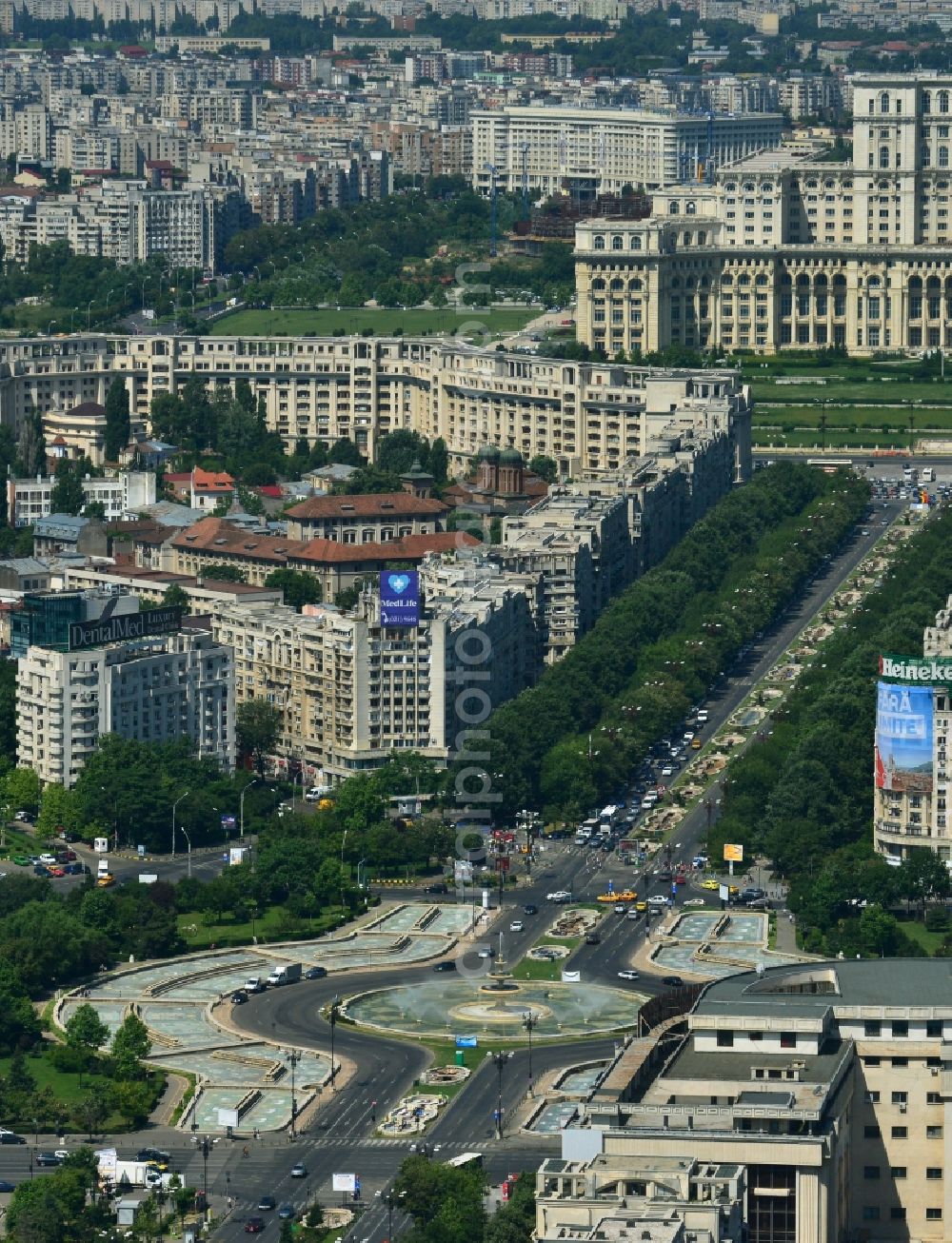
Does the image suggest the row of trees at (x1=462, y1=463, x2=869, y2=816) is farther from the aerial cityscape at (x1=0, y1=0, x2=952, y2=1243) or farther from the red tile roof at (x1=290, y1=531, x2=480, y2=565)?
the red tile roof at (x1=290, y1=531, x2=480, y2=565)

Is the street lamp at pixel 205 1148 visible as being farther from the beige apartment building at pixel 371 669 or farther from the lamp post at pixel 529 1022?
the beige apartment building at pixel 371 669

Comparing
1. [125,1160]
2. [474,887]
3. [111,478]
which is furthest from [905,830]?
[111,478]

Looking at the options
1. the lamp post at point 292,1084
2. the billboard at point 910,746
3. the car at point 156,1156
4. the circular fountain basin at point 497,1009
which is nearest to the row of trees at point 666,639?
the billboard at point 910,746

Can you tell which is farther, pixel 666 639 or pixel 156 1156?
pixel 666 639

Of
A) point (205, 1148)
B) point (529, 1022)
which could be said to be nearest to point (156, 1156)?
point (205, 1148)

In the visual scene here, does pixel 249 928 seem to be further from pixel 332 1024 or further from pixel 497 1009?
pixel 497 1009

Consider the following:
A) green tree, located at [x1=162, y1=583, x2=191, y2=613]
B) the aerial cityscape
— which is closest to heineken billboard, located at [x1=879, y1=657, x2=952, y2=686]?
the aerial cityscape

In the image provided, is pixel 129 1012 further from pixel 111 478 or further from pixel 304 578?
pixel 111 478
